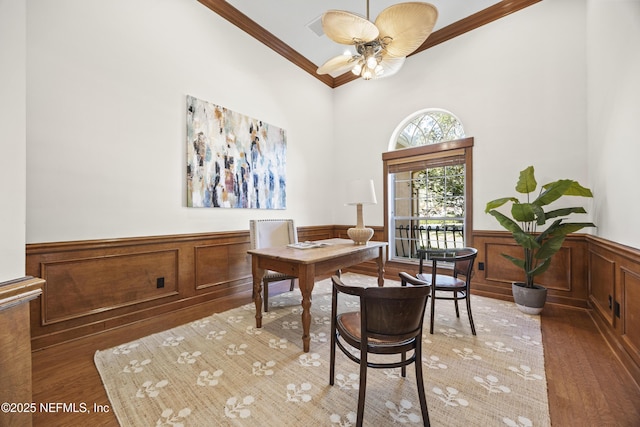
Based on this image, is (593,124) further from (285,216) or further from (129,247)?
(129,247)

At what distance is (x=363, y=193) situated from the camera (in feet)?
8.93

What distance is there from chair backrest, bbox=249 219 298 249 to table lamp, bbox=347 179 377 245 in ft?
3.10

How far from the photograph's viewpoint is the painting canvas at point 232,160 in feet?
9.53

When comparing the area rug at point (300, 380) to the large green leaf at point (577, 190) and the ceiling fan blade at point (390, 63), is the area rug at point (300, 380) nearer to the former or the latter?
the large green leaf at point (577, 190)

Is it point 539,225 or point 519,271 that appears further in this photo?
point 519,271

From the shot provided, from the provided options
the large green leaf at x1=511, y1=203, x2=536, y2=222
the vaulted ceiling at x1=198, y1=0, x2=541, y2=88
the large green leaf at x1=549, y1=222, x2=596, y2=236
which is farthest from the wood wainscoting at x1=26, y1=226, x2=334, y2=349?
the large green leaf at x1=549, y1=222, x2=596, y2=236

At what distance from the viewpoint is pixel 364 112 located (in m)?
4.51

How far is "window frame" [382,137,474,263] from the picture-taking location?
11.2 feet

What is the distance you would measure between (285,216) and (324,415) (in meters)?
2.92

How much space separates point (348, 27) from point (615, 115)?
2241 mm

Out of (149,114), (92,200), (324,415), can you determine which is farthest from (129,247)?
(324,415)

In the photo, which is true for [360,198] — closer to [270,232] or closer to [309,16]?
[270,232]

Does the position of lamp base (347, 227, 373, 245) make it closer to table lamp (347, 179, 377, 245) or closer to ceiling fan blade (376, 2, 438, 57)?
table lamp (347, 179, 377, 245)

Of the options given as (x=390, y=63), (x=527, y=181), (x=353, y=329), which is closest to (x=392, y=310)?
(x=353, y=329)
